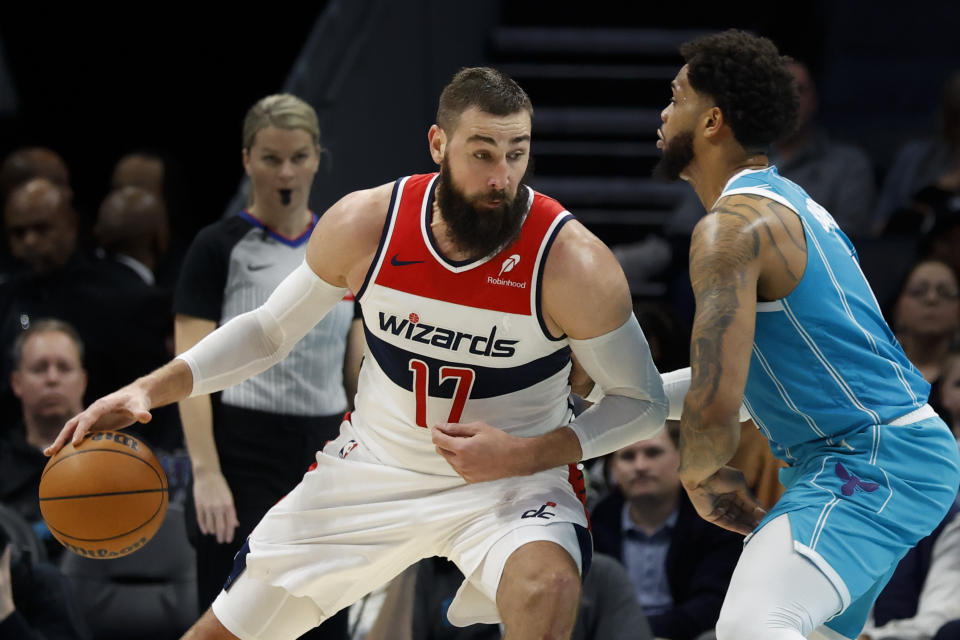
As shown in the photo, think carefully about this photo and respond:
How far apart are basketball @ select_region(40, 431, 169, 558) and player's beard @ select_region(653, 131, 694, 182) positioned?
173 centimetres

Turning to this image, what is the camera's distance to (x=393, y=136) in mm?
8031

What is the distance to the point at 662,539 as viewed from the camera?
5.39 metres

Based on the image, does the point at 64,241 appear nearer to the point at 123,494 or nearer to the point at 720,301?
the point at 123,494

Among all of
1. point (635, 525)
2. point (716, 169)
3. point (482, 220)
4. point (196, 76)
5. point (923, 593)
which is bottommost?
point (923, 593)

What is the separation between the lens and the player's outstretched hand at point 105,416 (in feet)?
11.6

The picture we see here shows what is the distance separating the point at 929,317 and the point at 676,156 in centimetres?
305

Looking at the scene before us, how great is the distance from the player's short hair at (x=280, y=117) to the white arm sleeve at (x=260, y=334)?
0.94m

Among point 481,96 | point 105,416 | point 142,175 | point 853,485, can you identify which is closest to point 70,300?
point 142,175

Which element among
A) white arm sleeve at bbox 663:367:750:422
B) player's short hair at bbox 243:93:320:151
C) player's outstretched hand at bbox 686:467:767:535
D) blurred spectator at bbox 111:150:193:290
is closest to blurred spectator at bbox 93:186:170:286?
blurred spectator at bbox 111:150:193:290

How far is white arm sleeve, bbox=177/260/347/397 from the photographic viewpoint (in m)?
3.79

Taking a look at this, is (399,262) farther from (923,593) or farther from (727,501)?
(923,593)

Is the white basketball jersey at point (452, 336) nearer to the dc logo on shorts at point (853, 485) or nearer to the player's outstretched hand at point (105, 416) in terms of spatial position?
the player's outstretched hand at point (105, 416)

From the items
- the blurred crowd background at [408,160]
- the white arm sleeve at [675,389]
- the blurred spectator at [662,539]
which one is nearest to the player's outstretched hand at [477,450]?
the white arm sleeve at [675,389]

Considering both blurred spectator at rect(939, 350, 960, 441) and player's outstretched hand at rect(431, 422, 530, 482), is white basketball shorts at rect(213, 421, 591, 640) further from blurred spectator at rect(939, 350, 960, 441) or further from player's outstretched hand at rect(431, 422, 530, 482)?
blurred spectator at rect(939, 350, 960, 441)
